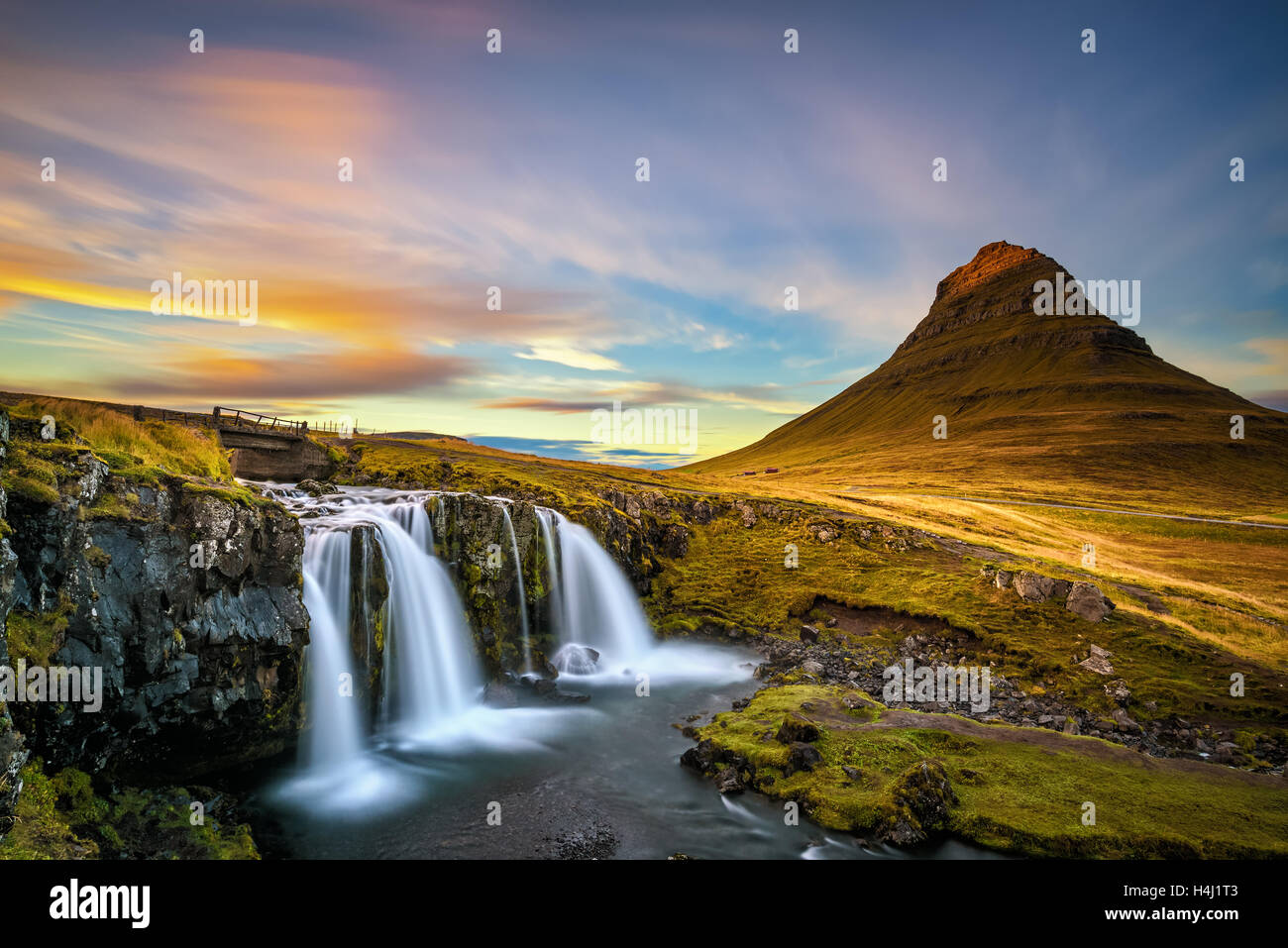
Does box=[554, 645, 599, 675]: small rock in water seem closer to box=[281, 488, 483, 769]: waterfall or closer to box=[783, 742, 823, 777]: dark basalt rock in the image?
box=[281, 488, 483, 769]: waterfall

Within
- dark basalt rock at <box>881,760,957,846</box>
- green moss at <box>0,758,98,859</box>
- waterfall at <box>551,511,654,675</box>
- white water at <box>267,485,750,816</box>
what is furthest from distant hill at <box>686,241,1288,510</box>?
green moss at <box>0,758,98,859</box>

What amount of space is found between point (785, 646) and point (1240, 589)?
1433 inches

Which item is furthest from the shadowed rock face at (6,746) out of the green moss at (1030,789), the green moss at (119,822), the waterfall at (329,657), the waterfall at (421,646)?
the green moss at (1030,789)

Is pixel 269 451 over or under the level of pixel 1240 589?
over

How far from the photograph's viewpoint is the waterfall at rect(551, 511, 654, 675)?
31578 mm

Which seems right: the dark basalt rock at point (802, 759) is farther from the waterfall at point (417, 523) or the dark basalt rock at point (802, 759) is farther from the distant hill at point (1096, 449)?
the distant hill at point (1096, 449)

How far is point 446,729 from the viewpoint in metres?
23.2

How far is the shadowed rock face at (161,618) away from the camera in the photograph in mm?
13484

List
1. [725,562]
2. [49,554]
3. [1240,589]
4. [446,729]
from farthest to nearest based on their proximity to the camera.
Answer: [725,562] < [1240,589] < [446,729] < [49,554]

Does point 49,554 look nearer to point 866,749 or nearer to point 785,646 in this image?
point 866,749

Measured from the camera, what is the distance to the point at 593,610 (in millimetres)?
34500

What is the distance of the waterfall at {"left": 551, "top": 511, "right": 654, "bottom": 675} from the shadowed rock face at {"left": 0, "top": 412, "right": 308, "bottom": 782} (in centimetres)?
1471
